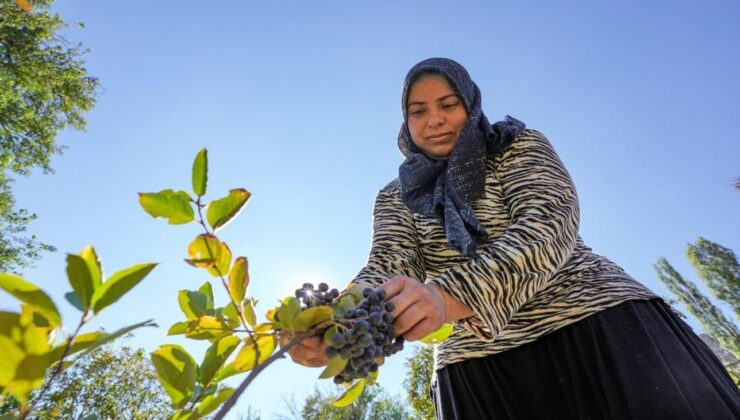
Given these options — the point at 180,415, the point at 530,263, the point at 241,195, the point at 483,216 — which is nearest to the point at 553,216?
the point at 530,263

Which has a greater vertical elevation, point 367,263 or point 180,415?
point 367,263

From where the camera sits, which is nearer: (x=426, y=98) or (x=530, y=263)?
(x=530, y=263)

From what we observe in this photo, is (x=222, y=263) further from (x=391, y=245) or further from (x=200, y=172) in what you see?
(x=391, y=245)

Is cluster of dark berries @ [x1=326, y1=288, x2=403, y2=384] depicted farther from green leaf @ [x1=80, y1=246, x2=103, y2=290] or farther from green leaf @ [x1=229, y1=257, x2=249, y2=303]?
green leaf @ [x1=80, y1=246, x2=103, y2=290]

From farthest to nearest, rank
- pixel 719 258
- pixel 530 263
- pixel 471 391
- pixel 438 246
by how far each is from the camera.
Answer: pixel 719 258, pixel 438 246, pixel 471 391, pixel 530 263

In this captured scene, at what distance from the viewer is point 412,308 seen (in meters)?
0.80

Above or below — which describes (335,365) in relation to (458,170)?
below

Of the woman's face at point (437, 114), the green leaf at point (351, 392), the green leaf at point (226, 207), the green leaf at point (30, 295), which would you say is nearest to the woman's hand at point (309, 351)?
the green leaf at point (351, 392)

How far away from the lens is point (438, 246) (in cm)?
134

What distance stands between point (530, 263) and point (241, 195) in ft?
2.00

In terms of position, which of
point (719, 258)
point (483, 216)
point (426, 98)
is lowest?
point (483, 216)

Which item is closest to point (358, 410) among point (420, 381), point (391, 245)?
point (420, 381)

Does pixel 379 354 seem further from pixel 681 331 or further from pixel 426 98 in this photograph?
pixel 426 98

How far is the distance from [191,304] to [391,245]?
2.25 ft
